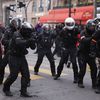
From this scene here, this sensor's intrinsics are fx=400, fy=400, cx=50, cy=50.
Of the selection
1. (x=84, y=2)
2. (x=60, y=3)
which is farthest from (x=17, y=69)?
(x=60, y=3)

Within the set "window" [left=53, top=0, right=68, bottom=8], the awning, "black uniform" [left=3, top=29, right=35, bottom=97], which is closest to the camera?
"black uniform" [left=3, top=29, right=35, bottom=97]

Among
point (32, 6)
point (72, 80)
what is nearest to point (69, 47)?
point (72, 80)

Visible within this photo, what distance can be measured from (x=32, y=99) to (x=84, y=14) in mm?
23709

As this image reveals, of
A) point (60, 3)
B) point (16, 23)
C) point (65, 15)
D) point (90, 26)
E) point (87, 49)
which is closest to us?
point (16, 23)

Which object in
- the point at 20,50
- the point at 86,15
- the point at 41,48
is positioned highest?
the point at 20,50

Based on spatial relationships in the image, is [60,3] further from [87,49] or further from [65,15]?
[87,49]

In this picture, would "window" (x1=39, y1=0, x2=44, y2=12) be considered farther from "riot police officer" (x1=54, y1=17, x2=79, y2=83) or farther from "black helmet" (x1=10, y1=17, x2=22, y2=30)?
"black helmet" (x1=10, y1=17, x2=22, y2=30)

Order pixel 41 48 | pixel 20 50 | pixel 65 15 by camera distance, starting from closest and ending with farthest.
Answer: pixel 20 50, pixel 41 48, pixel 65 15

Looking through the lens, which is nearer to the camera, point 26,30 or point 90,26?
point 26,30

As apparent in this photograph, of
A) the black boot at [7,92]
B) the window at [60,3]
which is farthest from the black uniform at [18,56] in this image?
the window at [60,3]

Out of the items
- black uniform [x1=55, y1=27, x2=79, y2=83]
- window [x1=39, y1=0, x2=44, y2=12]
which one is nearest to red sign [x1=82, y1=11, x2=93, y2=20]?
window [x1=39, y1=0, x2=44, y2=12]

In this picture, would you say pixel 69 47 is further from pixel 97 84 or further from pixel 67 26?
pixel 97 84

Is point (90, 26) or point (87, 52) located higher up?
point (90, 26)

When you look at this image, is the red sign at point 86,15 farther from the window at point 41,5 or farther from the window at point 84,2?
the window at point 41,5
